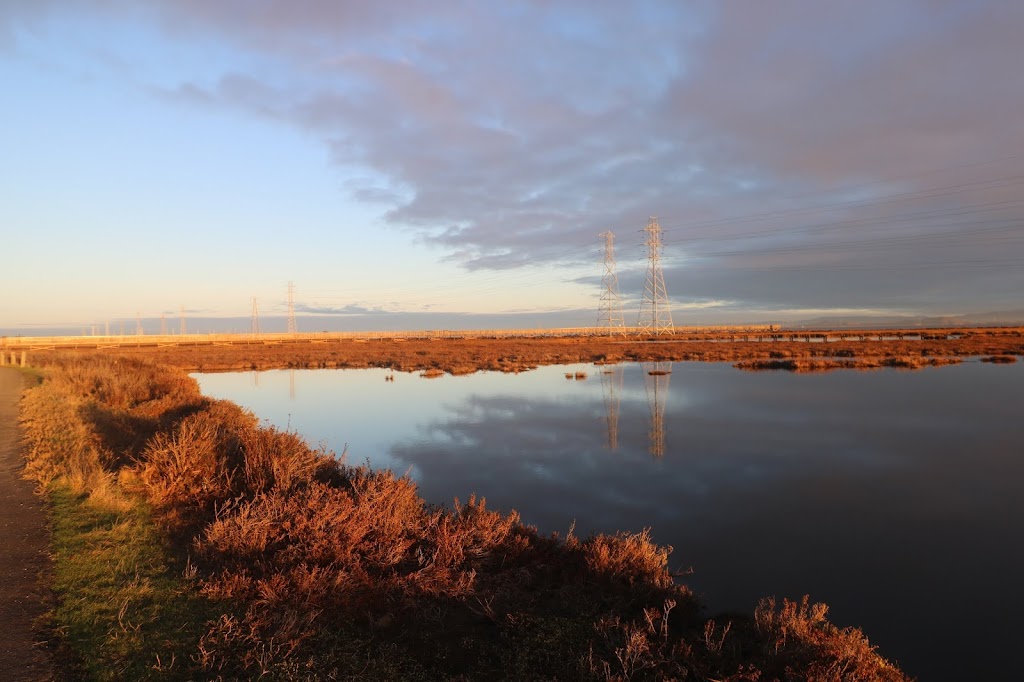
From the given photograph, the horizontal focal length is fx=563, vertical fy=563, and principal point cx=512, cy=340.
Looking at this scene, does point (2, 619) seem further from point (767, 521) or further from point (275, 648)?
point (767, 521)

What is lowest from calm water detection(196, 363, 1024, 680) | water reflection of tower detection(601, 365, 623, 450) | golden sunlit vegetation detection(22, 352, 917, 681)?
calm water detection(196, 363, 1024, 680)

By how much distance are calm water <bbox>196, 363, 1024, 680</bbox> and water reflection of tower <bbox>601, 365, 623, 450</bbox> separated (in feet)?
0.64

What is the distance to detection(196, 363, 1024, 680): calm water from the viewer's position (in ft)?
25.9

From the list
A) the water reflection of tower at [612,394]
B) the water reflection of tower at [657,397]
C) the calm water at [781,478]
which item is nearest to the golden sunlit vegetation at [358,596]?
the calm water at [781,478]

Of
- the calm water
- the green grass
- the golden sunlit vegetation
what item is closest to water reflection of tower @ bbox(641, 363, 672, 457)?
the calm water

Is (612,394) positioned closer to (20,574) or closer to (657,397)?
(657,397)

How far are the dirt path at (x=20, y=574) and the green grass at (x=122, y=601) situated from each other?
0.19 m

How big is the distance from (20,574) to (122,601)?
168cm

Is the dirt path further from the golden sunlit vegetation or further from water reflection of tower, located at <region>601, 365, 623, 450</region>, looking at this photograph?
water reflection of tower, located at <region>601, 365, 623, 450</region>

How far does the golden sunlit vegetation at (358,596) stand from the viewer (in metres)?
5.47

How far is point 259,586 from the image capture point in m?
6.43

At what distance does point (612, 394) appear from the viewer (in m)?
30.1

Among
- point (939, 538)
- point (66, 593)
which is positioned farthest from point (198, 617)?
point (939, 538)

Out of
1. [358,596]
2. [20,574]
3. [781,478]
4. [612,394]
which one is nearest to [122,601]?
[20,574]
